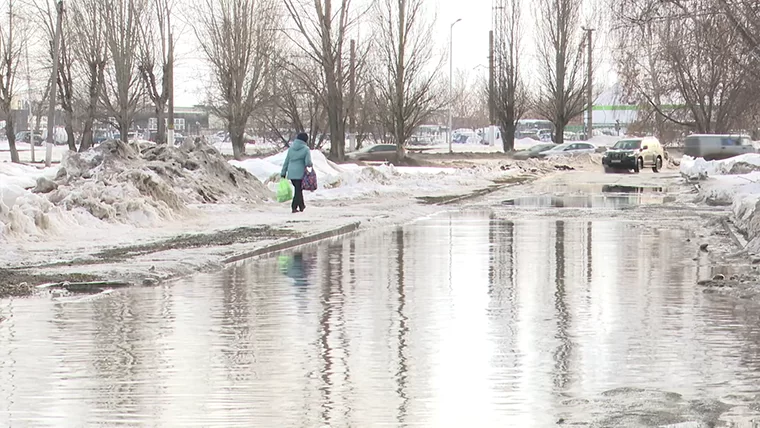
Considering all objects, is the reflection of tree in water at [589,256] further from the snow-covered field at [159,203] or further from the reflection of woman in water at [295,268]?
the snow-covered field at [159,203]

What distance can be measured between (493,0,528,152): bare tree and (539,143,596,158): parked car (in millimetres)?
4666

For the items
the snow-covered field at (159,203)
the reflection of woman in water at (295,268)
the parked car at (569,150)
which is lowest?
the reflection of woman in water at (295,268)

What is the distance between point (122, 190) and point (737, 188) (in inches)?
674

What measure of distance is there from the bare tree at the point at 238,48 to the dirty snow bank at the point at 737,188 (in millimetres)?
20994

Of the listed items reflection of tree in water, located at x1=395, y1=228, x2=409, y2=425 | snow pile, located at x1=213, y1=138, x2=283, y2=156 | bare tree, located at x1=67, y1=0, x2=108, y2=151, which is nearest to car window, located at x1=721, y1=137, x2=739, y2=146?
snow pile, located at x1=213, y1=138, x2=283, y2=156

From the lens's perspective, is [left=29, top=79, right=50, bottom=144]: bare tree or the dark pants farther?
[left=29, top=79, right=50, bottom=144]: bare tree

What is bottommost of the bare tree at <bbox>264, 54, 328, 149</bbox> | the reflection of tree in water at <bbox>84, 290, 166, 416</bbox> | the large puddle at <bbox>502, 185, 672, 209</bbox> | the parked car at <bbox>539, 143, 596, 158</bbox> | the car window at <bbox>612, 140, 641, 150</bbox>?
the reflection of tree in water at <bbox>84, 290, 166, 416</bbox>

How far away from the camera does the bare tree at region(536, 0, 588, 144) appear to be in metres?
79.2

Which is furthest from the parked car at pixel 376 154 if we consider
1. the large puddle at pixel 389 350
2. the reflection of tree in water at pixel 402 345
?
the large puddle at pixel 389 350

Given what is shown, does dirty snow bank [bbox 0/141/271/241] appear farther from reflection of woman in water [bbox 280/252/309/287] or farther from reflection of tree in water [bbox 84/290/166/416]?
reflection of tree in water [bbox 84/290/166/416]

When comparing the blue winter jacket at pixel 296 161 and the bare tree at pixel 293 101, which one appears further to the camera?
the bare tree at pixel 293 101

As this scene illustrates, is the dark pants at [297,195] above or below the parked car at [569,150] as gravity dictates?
below

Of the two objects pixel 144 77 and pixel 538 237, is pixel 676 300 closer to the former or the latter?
pixel 538 237

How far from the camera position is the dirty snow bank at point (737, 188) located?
2095 cm
